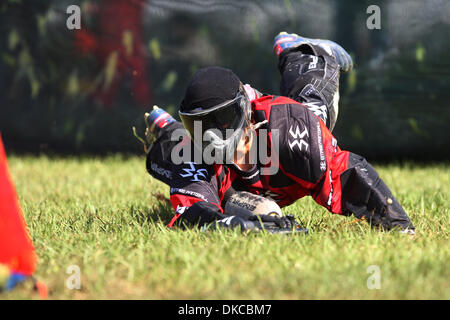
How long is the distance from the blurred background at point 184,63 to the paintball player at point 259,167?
3028 mm

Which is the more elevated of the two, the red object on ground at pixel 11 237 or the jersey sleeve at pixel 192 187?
the red object on ground at pixel 11 237

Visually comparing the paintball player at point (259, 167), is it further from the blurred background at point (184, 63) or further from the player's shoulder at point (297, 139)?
the blurred background at point (184, 63)

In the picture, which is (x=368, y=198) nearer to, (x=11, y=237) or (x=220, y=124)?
(x=220, y=124)

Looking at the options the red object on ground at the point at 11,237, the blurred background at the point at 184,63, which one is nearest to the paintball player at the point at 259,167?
the red object on ground at the point at 11,237

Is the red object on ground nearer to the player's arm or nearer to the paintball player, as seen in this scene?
the paintball player

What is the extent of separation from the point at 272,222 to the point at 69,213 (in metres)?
1.52

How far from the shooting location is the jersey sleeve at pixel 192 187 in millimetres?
3207

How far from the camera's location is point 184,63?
6652mm

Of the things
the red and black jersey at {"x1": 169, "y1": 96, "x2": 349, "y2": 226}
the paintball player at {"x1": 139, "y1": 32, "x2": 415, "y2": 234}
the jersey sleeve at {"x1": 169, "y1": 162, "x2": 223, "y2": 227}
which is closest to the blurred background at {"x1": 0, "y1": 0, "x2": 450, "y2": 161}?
the paintball player at {"x1": 139, "y1": 32, "x2": 415, "y2": 234}

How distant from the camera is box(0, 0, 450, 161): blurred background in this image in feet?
20.8

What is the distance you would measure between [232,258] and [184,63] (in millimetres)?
4298

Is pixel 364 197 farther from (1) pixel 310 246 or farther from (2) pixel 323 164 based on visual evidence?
(1) pixel 310 246

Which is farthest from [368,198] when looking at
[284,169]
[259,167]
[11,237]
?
[11,237]
